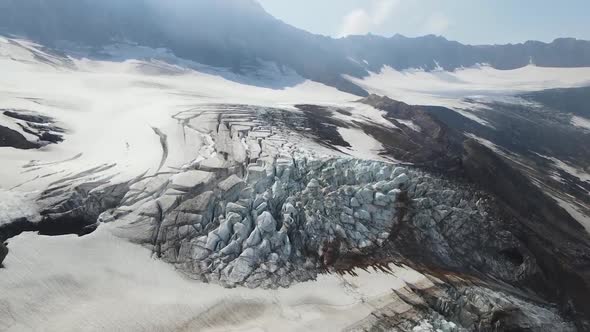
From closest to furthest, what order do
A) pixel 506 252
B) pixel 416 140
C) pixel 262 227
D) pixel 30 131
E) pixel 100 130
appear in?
pixel 262 227, pixel 506 252, pixel 30 131, pixel 100 130, pixel 416 140

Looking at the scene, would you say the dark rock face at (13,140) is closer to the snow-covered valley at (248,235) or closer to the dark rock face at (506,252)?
the snow-covered valley at (248,235)

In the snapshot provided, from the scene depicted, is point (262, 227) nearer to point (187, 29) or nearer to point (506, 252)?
point (506, 252)

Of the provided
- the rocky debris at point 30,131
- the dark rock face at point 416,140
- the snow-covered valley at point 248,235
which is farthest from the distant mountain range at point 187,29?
the snow-covered valley at point 248,235

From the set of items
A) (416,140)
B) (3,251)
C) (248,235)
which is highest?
(416,140)

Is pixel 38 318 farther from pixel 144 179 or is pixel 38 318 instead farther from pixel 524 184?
pixel 524 184

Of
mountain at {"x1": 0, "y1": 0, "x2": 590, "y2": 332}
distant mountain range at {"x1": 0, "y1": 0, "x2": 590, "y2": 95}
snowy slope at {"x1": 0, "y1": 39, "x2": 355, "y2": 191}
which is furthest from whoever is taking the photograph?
distant mountain range at {"x1": 0, "y1": 0, "x2": 590, "y2": 95}

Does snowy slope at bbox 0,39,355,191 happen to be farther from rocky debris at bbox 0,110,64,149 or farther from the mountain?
rocky debris at bbox 0,110,64,149

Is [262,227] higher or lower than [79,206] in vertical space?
lower

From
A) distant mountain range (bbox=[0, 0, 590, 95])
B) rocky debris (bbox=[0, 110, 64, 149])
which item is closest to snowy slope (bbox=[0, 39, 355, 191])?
rocky debris (bbox=[0, 110, 64, 149])

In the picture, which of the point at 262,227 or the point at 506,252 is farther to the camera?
the point at 506,252

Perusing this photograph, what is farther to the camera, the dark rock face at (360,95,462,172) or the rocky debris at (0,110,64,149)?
the dark rock face at (360,95,462,172)

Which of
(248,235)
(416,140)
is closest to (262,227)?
(248,235)
